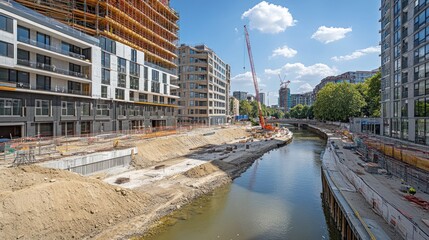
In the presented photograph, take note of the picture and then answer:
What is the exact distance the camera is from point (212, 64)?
303ft

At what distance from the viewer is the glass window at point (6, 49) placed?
28.3 metres

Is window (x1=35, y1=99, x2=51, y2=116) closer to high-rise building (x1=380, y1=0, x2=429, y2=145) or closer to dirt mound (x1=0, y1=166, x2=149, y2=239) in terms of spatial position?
dirt mound (x1=0, y1=166, x2=149, y2=239)

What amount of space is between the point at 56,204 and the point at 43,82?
1064 inches

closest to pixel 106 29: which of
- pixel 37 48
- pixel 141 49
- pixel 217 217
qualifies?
pixel 141 49

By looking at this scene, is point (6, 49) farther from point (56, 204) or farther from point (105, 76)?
point (56, 204)

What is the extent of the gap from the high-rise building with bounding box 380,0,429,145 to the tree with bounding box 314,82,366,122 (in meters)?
31.6

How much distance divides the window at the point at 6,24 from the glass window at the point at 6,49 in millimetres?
1705

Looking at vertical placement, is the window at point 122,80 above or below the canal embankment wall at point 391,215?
above

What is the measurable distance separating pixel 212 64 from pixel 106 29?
4860 cm

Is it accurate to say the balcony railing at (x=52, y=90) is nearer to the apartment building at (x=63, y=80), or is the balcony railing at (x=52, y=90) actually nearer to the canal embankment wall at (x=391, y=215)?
the apartment building at (x=63, y=80)

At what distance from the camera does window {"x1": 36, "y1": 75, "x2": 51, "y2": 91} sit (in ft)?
113

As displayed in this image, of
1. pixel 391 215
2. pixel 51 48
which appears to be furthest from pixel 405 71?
pixel 51 48

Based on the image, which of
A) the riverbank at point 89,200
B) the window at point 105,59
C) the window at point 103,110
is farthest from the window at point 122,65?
the riverbank at point 89,200

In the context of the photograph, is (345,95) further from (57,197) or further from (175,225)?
(57,197)
